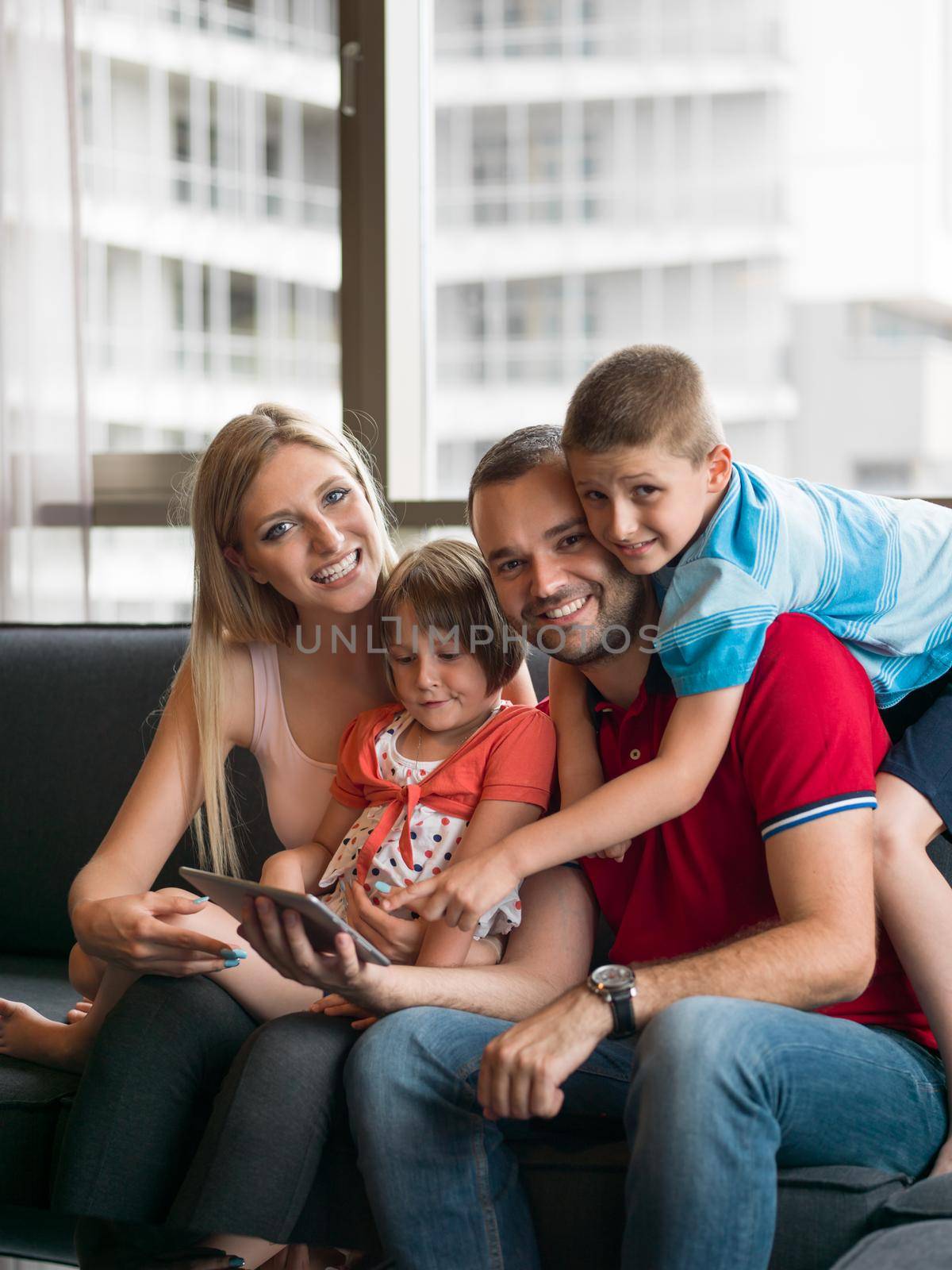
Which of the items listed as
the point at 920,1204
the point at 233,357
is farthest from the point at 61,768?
the point at 233,357

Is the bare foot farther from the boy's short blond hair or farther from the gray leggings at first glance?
the boy's short blond hair

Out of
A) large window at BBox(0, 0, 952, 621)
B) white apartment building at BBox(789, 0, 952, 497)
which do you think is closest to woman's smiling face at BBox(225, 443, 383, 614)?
large window at BBox(0, 0, 952, 621)

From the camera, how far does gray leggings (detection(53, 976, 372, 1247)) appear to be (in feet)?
4.37

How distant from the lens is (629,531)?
142 cm

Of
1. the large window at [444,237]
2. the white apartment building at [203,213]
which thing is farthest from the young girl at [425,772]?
the white apartment building at [203,213]

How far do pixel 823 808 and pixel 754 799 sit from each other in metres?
0.10

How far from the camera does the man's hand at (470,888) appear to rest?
1.35m

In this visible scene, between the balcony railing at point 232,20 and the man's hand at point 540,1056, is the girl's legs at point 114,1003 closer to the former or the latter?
the man's hand at point 540,1056

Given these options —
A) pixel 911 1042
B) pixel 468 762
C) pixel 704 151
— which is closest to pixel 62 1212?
pixel 468 762

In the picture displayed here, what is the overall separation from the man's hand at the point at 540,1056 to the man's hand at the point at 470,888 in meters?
0.13

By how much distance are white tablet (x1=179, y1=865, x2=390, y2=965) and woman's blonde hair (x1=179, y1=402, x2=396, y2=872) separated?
46 cm

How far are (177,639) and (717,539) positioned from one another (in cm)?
125

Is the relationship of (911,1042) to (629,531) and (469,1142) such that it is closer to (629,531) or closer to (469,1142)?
(469,1142)

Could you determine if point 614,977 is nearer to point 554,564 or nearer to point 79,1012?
point 554,564
